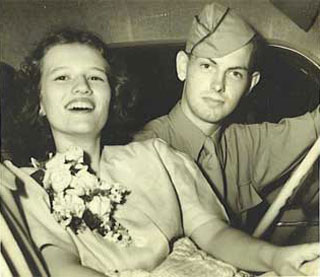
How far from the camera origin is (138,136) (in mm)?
1574

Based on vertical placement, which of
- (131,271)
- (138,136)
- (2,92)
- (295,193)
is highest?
(2,92)

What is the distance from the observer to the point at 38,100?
1.53 meters

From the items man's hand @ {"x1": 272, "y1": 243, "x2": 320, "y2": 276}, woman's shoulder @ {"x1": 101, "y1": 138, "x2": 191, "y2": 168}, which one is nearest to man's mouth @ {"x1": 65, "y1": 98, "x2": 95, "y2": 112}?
woman's shoulder @ {"x1": 101, "y1": 138, "x2": 191, "y2": 168}

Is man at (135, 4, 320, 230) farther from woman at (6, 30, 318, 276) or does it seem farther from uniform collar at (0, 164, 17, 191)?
uniform collar at (0, 164, 17, 191)

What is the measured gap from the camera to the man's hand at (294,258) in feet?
4.73

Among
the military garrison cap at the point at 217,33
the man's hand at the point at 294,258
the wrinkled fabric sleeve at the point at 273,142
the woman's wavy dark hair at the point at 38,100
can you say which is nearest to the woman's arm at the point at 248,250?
the man's hand at the point at 294,258

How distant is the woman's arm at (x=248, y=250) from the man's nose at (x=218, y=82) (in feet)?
0.91

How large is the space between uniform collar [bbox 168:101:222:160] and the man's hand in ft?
0.93

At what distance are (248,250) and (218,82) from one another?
1.17 ft

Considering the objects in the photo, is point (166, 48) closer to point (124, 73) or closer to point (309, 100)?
point (124, 73)

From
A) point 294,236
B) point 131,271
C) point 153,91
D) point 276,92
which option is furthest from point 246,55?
point 131,271

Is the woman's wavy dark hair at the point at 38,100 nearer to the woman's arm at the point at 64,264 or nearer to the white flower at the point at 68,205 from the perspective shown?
the white flower at the point at 68,205

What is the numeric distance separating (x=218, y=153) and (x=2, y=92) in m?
0.48

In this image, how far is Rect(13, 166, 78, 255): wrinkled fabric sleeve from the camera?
1.44 m
